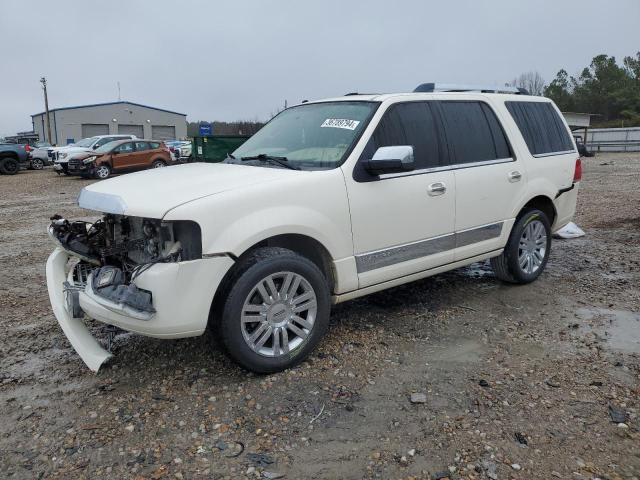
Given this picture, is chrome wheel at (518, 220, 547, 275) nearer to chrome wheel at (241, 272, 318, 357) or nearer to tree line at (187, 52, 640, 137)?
chrome wheel at (241, 272, 318, 357)

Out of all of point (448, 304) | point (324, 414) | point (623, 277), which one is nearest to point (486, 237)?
point (448, 304)

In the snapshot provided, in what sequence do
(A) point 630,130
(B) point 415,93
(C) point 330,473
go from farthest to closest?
(A) point 630,130 → (B) point 415,93 → (C) point 330,473

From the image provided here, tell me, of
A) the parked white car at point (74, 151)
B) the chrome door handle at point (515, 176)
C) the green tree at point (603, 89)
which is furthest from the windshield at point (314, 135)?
the green tree at point (603, 89)

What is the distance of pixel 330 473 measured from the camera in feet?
8.50

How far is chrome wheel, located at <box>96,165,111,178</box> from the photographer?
19.6 meters

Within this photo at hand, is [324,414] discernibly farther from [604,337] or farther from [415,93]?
[415,93]

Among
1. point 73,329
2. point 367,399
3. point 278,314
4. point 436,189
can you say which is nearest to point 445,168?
point 436,189

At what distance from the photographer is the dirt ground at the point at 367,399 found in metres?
2.67

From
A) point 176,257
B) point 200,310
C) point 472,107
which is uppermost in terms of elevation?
point 472,107

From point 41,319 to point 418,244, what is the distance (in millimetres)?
3289

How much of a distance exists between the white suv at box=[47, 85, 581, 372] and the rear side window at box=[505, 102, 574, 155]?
0.04 metres

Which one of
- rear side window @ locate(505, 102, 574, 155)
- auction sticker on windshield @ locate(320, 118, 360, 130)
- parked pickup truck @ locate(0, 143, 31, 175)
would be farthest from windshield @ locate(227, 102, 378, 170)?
parked pickup truck @ locate(0, 143, 31, 175)

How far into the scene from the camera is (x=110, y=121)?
172ft

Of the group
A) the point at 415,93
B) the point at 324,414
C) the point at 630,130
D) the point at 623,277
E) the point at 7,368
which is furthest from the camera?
the point at 630,130
